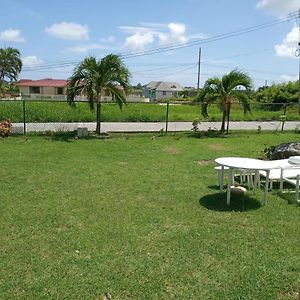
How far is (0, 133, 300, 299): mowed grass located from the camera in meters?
3.45

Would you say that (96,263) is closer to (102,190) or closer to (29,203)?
(29,203)

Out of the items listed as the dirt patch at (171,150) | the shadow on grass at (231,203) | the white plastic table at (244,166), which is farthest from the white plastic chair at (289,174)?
the dirt patch at (171,150)

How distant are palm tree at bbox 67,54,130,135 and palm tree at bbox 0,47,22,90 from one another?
30897 mm

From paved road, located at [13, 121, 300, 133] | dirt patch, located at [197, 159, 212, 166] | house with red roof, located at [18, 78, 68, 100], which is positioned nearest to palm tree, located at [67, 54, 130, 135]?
paved road, located at [13, 121, 300, 133]

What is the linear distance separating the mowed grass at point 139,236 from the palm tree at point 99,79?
5.65 metres

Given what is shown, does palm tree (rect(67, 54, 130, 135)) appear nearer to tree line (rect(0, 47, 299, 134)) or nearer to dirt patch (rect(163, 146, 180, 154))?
tree line (rect(0, 47, 299, 134))

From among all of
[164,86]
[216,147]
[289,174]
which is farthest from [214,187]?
[164,86]

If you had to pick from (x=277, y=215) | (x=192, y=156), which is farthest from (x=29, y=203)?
(x=192, y=156)

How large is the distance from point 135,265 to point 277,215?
2636 mm

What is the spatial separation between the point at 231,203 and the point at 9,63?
134 ft

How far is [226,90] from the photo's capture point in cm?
1542

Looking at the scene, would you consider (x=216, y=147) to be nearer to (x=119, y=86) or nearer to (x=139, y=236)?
(x=119, y=86)

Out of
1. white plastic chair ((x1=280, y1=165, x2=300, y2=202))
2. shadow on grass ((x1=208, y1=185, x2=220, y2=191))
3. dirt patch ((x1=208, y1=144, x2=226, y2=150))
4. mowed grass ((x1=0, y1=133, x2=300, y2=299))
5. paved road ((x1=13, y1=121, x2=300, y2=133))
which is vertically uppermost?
white plastic chair ((x1=280, y1=165, x2=300, y2=202))

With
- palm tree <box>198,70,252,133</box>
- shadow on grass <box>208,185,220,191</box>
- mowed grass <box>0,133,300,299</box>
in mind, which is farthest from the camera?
palm tree <box>198,70,252,133</box>
